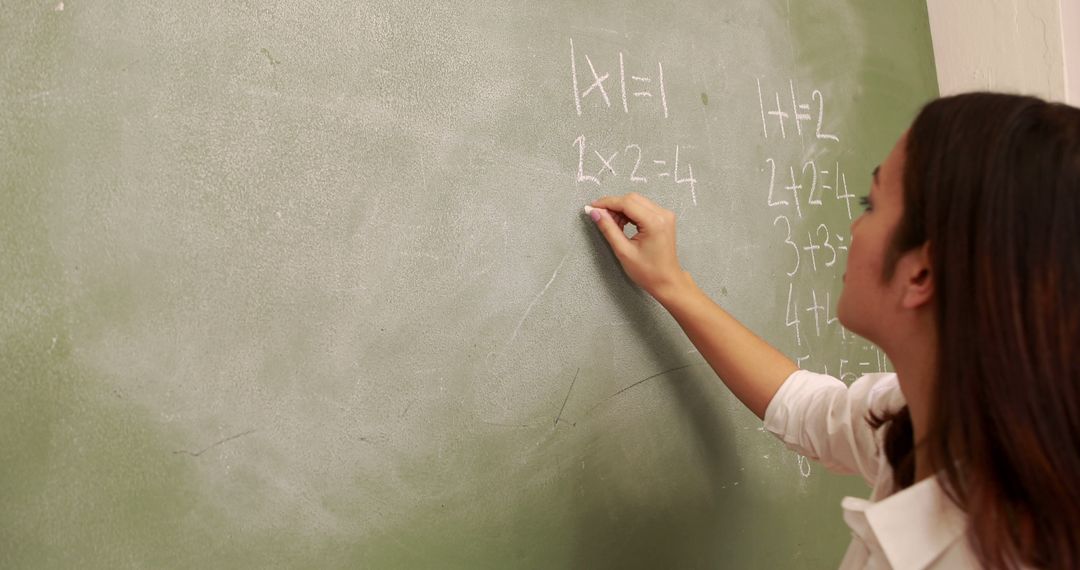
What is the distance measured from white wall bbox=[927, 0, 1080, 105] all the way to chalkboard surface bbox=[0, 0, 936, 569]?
0.55 meters

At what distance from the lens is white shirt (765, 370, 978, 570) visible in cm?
74

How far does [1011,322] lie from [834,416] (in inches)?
13.8

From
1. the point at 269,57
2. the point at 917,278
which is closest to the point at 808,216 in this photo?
the point at 917,278

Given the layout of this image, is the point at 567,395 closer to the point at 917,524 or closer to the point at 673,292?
the point at 673,292

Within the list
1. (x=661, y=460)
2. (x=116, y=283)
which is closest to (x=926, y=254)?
(x=661, y=460)

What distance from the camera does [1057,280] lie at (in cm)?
65

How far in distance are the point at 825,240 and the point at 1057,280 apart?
0.61 meters

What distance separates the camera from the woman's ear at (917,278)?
2.43ft

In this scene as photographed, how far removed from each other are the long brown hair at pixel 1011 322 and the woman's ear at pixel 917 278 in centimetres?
2

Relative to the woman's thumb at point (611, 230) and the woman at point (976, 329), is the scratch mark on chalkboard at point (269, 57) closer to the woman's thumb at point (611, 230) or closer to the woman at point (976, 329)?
the woman's thumb at point (611, 230)

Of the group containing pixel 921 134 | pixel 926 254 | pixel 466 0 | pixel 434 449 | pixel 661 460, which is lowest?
pixel 661 460

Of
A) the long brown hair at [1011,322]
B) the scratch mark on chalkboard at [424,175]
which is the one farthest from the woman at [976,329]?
the scratch mark on chalkboard at [424,175]

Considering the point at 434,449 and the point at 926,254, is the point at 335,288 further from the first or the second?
the point at 926,254

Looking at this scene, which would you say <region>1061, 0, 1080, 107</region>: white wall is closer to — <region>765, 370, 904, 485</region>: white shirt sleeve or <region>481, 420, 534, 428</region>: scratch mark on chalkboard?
<region>765, 370, 904, 485</region>: white shirt sleeve
